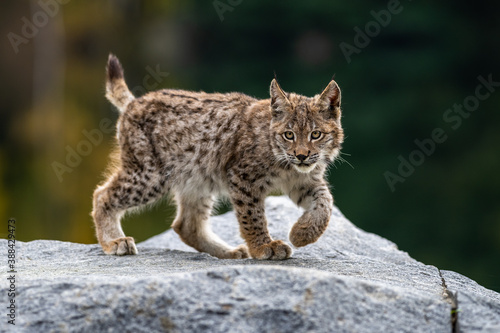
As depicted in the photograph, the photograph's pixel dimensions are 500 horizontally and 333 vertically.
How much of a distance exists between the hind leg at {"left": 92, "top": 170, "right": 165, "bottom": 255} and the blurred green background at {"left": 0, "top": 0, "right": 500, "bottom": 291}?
6.88m

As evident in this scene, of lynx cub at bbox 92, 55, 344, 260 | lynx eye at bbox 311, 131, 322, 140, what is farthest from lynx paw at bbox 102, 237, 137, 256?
lynx eye at bbox 311, 131, 322, 140

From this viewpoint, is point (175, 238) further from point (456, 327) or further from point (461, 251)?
point (461, 251)

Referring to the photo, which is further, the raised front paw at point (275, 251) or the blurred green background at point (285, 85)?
the blurred green background at point (285, 85)

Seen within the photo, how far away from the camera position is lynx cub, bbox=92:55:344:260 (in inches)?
224

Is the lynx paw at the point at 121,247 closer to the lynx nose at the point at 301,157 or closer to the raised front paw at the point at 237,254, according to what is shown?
the raised front paw at the point at 237,254

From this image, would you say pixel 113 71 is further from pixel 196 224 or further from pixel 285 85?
pixel 285 85

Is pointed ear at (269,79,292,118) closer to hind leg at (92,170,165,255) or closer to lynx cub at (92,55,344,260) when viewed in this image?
lynx cub at (92,55,344,260)

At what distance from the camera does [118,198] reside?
20.9 ft

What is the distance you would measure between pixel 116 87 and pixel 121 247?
1576 mm

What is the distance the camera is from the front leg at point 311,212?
562 cm

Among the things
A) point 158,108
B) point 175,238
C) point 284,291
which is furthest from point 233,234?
point 284,291

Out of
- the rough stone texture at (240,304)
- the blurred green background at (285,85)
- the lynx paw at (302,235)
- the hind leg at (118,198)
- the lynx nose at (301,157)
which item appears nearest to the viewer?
the rough stone texture at (240,304)

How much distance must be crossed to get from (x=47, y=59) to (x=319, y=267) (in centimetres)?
1211

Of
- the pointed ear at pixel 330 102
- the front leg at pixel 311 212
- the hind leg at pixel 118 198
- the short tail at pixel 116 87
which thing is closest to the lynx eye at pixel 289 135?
the pointed ear at pixel 330 102
